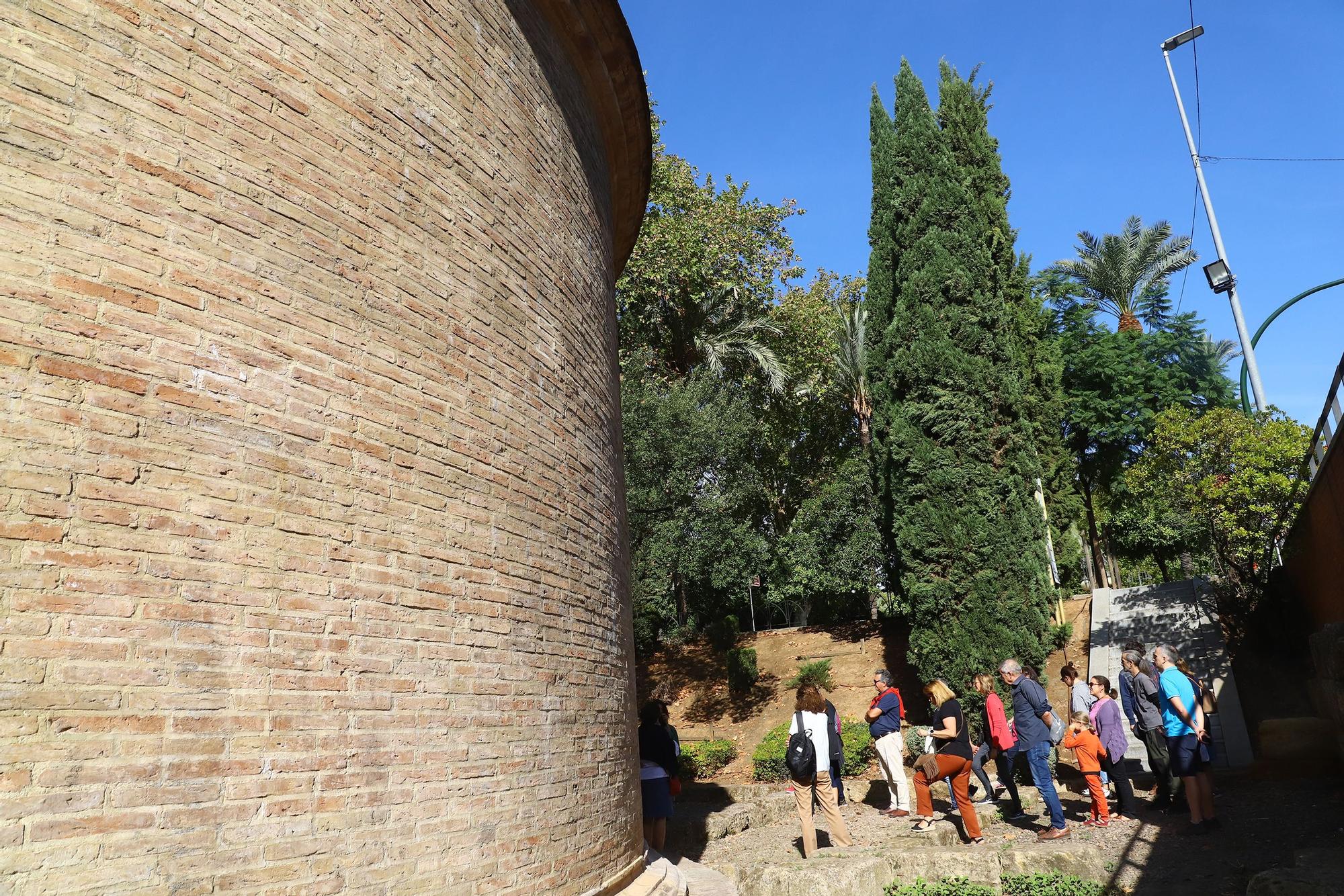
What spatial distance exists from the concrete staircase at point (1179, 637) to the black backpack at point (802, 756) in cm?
512

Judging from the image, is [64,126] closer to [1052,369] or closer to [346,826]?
[346,826]

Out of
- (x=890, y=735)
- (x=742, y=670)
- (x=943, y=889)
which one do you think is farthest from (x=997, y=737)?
(x=742, y=670)

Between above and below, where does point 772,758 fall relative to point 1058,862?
above

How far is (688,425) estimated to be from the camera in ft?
60.2

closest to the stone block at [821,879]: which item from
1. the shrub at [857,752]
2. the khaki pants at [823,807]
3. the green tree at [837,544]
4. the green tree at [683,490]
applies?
the khaki pants at [823,807]

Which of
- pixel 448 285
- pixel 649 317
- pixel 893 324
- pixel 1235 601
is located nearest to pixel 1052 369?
pixel 893 324

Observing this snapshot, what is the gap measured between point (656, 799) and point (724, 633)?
1302 centimetres

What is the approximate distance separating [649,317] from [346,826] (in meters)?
20.6

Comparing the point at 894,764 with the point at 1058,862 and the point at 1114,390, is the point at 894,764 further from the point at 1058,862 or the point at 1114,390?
the point at 1114,390

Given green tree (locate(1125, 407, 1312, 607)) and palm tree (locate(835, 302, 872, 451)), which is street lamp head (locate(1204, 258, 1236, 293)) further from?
palm tree (locate(835, 302, 872, 451))

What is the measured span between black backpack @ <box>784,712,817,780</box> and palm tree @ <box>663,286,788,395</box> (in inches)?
598

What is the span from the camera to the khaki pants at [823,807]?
26.0 ft

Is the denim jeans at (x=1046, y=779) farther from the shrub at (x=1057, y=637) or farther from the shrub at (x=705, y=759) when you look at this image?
the shrub at (x=705, y=759)

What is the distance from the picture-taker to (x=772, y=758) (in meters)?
13.7
